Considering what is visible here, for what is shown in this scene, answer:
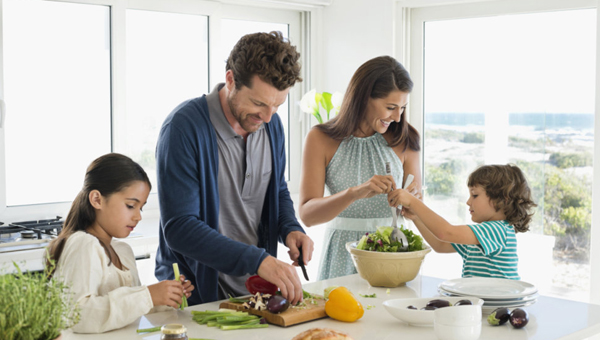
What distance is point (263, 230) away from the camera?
214cm

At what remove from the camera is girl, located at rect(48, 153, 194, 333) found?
1.55m

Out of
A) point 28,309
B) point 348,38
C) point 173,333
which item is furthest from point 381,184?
point 348,38

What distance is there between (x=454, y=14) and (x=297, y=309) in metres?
2.86

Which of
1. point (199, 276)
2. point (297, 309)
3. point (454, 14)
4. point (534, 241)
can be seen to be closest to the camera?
point (297, 309)

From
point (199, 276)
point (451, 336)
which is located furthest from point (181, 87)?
point (451, 336)

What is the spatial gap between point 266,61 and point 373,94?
29.8 inches

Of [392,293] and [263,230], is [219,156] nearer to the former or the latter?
[263,230]

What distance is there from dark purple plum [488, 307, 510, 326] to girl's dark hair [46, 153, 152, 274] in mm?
1031

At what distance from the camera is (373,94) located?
2.46 m

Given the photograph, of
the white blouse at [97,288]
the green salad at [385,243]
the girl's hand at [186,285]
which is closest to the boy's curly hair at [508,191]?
the green salad at [385,243]

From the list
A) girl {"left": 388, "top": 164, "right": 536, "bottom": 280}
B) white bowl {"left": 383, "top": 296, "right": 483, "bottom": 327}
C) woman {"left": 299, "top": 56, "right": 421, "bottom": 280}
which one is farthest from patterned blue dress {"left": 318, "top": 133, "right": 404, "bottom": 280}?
white bowl {"left": 383, "top": 296, "right": 483, "bottom": 327}

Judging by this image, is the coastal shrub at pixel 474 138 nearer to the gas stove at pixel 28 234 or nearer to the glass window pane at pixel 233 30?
the glass window pane at pixel 233 30

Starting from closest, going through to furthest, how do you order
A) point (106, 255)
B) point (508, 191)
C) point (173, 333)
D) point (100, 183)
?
point (173, 333) < point (106, 255) < point (100, 183) < point (508, 191)

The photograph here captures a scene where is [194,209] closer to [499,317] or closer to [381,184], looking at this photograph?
[381,184]
